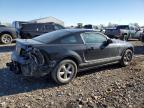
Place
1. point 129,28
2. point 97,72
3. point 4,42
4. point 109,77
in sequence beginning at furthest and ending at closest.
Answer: point 129,28 → point 4,42 → point 97,72 → point 109,77

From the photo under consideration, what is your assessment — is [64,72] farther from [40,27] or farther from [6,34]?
[40,27]

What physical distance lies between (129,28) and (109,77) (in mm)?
15598

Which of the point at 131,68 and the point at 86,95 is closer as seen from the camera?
the point at 86,95

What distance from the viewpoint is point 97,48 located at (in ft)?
22.7

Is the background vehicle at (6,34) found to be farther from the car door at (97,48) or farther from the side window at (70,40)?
the side window at (70,40)

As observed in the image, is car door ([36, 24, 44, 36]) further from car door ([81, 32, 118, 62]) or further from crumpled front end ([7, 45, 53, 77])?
crumpled front end ([7, 45, 53, 77])

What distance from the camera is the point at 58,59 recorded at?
5.91 metres

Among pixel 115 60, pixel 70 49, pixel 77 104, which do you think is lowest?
pixel 77 104

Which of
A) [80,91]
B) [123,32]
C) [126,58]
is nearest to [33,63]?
[80,91]

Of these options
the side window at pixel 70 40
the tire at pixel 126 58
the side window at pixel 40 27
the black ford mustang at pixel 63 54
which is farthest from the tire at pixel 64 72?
the side window at pixel 40 27

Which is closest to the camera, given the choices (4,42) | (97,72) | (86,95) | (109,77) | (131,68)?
(86,95)

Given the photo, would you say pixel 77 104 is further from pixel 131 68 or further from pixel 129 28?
pixel 129 28

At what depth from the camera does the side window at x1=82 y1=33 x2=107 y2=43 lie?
6.82 meters

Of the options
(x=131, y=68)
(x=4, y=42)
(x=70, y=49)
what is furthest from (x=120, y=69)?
(x=4, y=42)
